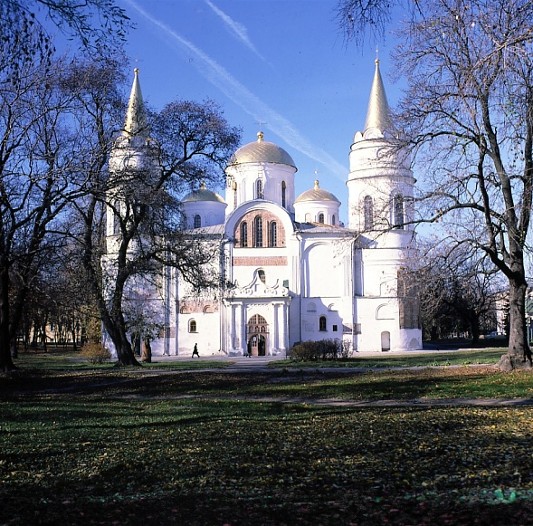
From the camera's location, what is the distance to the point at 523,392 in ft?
50.8

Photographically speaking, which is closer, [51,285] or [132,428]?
[132,428]

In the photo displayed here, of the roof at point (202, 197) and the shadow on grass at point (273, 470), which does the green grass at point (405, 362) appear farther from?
the roof at point (202, 197)

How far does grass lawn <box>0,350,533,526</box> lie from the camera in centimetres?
550

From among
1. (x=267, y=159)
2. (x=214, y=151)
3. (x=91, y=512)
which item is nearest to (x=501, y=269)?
(x=214, y=151)

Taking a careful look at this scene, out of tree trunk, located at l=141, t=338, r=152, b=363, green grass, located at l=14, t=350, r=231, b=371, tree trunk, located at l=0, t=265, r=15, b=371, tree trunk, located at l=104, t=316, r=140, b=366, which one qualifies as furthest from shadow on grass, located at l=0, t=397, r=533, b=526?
tree trunk, located at l=141, t=338, r=152, b=363

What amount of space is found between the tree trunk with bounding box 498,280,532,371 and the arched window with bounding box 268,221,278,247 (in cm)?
3251

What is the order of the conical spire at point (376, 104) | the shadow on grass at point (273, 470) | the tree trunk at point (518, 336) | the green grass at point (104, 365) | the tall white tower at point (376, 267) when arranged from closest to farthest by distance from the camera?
the shadow on grass at point (273, 470), the tree trunk at point (518, 336), the green grass at point (104, 365), the tall white tower at point (376, 267), the conical spire at point (376, 104)

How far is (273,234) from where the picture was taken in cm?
5316

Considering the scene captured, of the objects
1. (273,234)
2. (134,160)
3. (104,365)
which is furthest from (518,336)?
(273,234)

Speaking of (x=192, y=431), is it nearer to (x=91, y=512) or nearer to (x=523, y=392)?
(x=91, y=512)

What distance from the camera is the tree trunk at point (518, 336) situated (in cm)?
2088

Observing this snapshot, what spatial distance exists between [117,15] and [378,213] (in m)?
14.6

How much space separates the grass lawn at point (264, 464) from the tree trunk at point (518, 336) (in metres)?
5.77

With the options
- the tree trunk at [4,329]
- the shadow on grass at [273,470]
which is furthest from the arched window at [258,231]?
the shadow on grass at [273,470]
